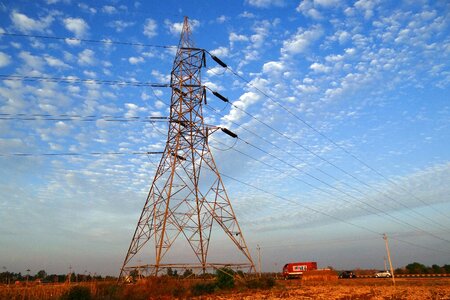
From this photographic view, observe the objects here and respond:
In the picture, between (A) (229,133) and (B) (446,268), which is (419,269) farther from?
(A) (229,133)

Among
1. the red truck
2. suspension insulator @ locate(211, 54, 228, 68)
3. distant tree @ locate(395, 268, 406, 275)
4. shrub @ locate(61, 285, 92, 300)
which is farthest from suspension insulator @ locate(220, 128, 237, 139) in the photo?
distant tree @ locate(395, 268, 406, 275)

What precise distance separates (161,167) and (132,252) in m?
6.77

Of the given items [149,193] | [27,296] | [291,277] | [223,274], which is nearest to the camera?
[27,296]

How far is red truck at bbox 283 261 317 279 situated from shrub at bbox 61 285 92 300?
183 feet

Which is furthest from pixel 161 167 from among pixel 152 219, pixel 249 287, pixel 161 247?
pixel 249 287

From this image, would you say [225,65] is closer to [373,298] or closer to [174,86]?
[174,86]

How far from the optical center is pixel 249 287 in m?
31.3

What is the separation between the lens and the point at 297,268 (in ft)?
234

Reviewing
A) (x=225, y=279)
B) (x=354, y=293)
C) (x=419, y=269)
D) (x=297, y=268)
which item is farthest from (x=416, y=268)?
(x=225, y=279)

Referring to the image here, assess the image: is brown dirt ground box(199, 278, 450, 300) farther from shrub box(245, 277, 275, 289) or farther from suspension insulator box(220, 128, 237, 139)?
suspension insulator box(220, 128, 237, 139)

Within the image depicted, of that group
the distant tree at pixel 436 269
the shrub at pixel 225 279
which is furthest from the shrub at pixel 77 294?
the distant tree at pixel 436 269

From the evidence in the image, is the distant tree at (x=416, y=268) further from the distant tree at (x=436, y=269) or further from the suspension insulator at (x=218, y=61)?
the suspension insulator at (x=218, y=61)

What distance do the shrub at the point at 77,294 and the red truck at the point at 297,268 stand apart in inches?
2196

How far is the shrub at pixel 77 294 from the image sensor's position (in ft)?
66.7
